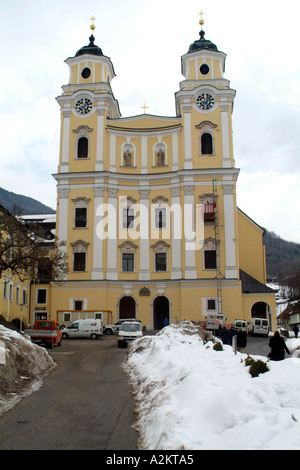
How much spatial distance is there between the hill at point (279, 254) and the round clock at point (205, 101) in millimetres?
84296

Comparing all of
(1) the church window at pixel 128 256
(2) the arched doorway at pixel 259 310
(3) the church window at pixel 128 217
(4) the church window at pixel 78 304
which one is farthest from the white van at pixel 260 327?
(4) the church window at pixel 78 304

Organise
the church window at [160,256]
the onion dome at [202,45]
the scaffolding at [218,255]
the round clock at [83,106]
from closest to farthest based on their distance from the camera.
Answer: the scaffolding at [218,255]
the church window at [160,256]
the round clock at [83,106]
the onion dome at [202,45]

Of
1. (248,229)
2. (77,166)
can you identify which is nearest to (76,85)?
(77,166)

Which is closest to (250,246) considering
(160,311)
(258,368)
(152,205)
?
(152,205)

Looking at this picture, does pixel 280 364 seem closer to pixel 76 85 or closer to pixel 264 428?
pixel 264 428

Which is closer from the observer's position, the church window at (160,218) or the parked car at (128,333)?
the parked car at (128,333)

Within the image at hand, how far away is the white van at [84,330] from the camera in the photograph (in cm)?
4178

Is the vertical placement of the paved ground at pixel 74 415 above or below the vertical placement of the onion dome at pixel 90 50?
below

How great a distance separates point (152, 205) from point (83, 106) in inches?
529

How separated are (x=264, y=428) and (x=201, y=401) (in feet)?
8.64

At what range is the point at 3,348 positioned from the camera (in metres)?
17.3

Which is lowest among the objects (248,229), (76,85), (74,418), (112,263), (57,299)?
(74,418)

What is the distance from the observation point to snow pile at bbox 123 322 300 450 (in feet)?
26.6

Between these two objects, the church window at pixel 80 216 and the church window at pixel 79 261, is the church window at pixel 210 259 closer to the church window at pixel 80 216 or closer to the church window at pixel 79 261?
the church window at pixel 79 261
